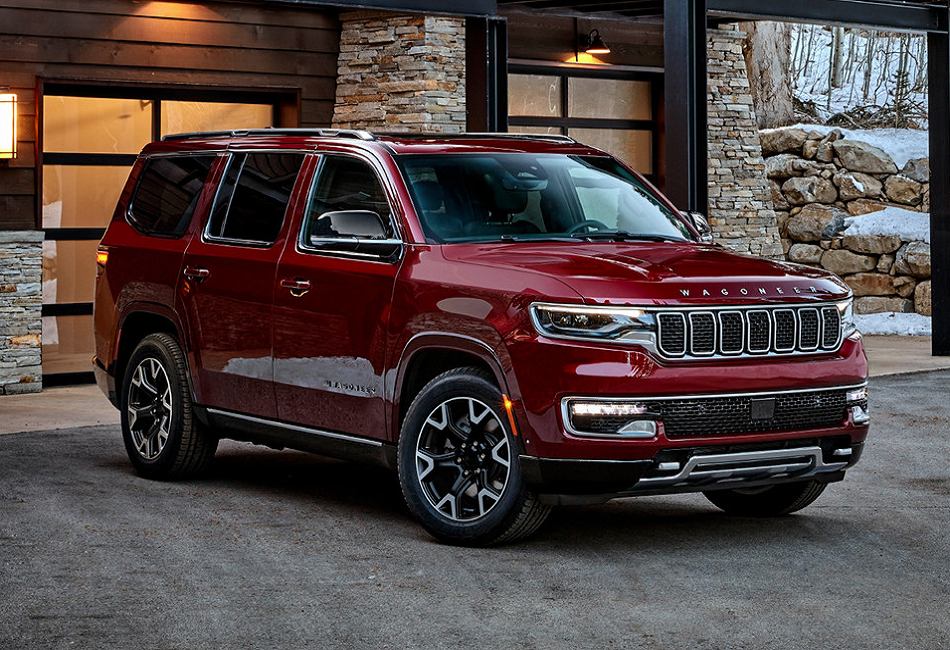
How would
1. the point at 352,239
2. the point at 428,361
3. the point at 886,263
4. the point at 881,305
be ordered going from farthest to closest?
1. the point at 886,263
2. the point at 881,305
3. the point at 352,239
4. the point at 428,361

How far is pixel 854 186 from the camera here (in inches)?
917

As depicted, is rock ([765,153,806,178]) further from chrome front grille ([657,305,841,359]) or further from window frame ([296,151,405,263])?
chrome front grille ([657,305,841,359])

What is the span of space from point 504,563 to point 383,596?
2.57 ft

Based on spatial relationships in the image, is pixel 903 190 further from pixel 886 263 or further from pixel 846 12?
pixel 846 12

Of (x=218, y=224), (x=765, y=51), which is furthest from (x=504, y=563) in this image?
(x=765, y=51)

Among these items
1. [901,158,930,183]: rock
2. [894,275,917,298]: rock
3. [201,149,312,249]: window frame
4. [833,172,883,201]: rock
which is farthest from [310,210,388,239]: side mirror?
[901,158,930,183]: rock

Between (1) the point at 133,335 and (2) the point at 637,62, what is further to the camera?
(2) the point at 637,62

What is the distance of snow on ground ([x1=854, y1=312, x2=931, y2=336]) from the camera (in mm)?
21344

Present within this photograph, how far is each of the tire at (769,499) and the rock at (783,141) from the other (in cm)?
1630

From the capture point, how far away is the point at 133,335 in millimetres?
9516

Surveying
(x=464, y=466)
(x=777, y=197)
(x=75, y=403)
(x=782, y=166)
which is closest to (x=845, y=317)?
(x=464, y=466)

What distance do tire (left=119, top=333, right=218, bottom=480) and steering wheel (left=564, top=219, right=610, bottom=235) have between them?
244 centimetres

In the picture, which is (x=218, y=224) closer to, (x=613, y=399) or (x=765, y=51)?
(x=613, y=399)

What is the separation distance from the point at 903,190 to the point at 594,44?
687 centimetres
